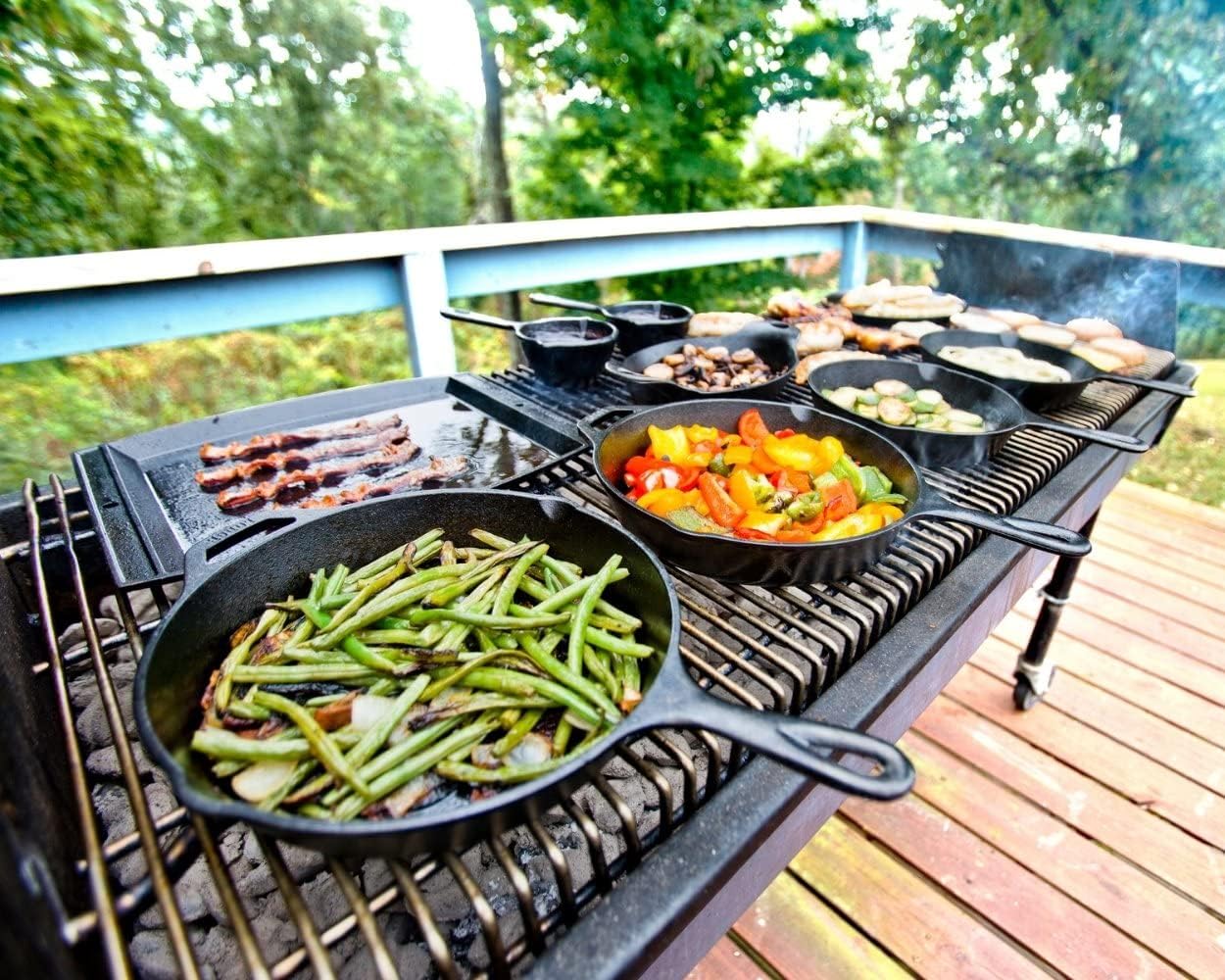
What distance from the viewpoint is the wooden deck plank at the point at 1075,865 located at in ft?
8.48

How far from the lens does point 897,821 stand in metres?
3.08

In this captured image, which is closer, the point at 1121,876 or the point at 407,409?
the point at 1121,876

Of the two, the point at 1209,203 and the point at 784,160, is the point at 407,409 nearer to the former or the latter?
the point at 784,160

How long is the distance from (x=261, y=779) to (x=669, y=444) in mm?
1471

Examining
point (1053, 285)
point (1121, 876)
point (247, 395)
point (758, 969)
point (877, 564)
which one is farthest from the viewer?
point (247, 395)

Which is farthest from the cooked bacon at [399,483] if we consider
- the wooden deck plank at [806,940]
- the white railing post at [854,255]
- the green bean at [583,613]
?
the white railing post at [854,255]

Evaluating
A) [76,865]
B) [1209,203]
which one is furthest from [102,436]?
[1209,203]

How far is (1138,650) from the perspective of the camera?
4.07 metres

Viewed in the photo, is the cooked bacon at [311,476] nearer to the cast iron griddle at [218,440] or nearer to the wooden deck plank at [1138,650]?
the cast iron griddle at [218,440]

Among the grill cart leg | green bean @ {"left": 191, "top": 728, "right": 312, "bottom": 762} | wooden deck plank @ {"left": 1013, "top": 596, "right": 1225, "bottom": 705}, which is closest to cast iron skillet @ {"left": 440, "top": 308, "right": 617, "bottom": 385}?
green bean @ {"left": 191, "top": 728, "right": 312, "bottom": 762}

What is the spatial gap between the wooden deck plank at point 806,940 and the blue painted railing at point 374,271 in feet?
10.6

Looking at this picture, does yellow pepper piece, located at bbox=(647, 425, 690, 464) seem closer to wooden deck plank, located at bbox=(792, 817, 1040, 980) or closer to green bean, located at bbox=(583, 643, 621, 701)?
green bean, located at bbox=(583, 643, 621, 701)

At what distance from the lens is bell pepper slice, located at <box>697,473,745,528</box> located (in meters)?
1.93

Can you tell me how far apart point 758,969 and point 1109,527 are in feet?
15.0
